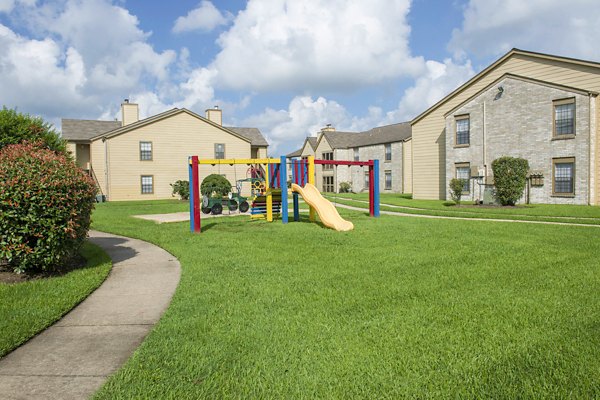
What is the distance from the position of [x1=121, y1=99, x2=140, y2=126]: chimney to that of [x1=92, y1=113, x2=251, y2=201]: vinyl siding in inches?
166

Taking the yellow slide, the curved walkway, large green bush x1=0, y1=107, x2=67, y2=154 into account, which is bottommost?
the curved walkway

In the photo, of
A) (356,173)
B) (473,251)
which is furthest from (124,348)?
(356,173)

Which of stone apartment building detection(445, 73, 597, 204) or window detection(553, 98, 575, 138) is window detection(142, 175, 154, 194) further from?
window detection(553, 98, 575, 138)

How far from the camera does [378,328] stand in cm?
439

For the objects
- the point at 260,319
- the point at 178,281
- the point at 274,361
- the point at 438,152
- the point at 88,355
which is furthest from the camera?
the point at 438,152

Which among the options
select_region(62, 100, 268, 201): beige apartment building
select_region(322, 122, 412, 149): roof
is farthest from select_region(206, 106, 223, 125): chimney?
select_region(322, 122, 412, 149): roof

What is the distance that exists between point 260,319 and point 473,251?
560 centimetres

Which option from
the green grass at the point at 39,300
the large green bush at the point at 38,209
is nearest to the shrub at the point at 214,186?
the green grass at the point at 39,300

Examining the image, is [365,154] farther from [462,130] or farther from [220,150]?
[462,130]

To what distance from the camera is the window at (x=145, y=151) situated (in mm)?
36688

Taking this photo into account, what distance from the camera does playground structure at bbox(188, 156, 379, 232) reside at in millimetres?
13336

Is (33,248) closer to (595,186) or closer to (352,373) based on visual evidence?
(352,373)

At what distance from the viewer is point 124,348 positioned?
13.6 ft

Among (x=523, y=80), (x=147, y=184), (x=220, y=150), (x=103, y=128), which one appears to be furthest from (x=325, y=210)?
(x=103, y=128)
